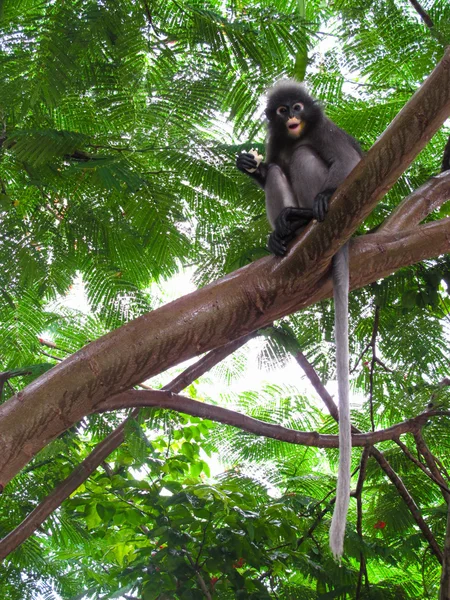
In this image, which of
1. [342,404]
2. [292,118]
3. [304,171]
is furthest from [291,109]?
[342,404]

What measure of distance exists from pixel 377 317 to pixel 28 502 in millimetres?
2357

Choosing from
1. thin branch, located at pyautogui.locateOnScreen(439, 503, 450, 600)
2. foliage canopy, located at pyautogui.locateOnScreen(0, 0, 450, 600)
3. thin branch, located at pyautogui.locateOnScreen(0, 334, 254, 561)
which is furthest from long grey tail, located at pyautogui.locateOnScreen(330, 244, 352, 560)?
thin branch, located at pyautogui.locateOnScreen(439, 503, 450, 600)

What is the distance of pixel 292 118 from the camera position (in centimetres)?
371

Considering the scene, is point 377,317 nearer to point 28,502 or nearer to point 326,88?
point 326,88

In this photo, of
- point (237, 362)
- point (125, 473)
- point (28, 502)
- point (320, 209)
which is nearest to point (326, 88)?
point (320, 209)

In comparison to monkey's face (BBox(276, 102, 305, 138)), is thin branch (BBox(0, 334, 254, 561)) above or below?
below

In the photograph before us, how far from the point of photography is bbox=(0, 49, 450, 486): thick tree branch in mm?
2367

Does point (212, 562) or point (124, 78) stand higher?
point (124, 78)

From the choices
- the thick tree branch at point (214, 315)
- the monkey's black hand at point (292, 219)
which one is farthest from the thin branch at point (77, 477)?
the monkey's black hand at point (292, 219)

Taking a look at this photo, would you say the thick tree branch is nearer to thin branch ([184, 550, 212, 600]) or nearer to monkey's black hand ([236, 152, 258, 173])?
monkey's black hand ([236, 152, 258, 173])

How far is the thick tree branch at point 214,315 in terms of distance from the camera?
2.37 metres

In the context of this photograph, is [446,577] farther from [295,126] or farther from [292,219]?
[295,126]

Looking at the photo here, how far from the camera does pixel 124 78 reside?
10.3ft

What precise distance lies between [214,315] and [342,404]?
61cm
